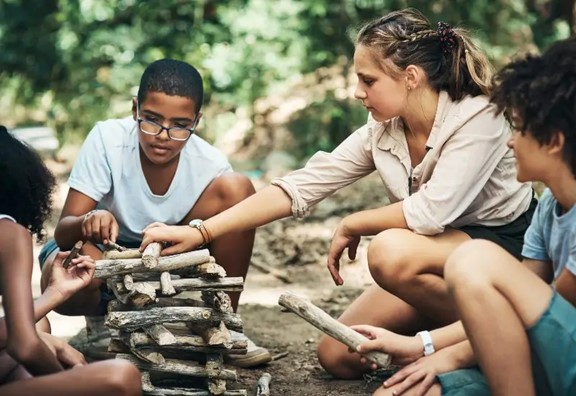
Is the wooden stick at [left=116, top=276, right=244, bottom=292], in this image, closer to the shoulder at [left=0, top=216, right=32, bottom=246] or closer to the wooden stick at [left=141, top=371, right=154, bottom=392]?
the wooden stick at [left=141, top=371, right=154, bottom=392]

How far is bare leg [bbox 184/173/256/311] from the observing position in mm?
4074

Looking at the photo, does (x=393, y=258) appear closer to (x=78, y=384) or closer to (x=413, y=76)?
(x=413, y=76)

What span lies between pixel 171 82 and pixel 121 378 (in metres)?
1.52

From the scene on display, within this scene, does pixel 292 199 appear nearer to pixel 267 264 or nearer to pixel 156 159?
pixel 156 159

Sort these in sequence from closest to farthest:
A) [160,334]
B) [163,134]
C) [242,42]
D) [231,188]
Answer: [160,334] < [163,134] < [231,188] < [242,42]

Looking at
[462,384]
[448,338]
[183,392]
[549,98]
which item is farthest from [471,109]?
[183,392]

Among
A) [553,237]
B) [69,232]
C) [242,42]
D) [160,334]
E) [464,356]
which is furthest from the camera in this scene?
[242,42]

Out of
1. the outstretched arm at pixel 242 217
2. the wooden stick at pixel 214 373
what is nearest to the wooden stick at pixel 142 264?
the outstretched arm at pixel 242 217

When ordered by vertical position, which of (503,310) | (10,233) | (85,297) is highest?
(10,233)

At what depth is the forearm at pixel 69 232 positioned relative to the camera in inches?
149

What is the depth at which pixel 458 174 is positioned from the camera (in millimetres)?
3529

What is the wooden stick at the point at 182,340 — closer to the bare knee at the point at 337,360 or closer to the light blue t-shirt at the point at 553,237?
the bare knee at the point at 337,360

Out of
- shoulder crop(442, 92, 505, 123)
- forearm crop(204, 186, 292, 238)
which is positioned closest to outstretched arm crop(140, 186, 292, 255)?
forearm crop(204, 186, 292, 238)

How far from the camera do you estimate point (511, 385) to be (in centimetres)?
276
